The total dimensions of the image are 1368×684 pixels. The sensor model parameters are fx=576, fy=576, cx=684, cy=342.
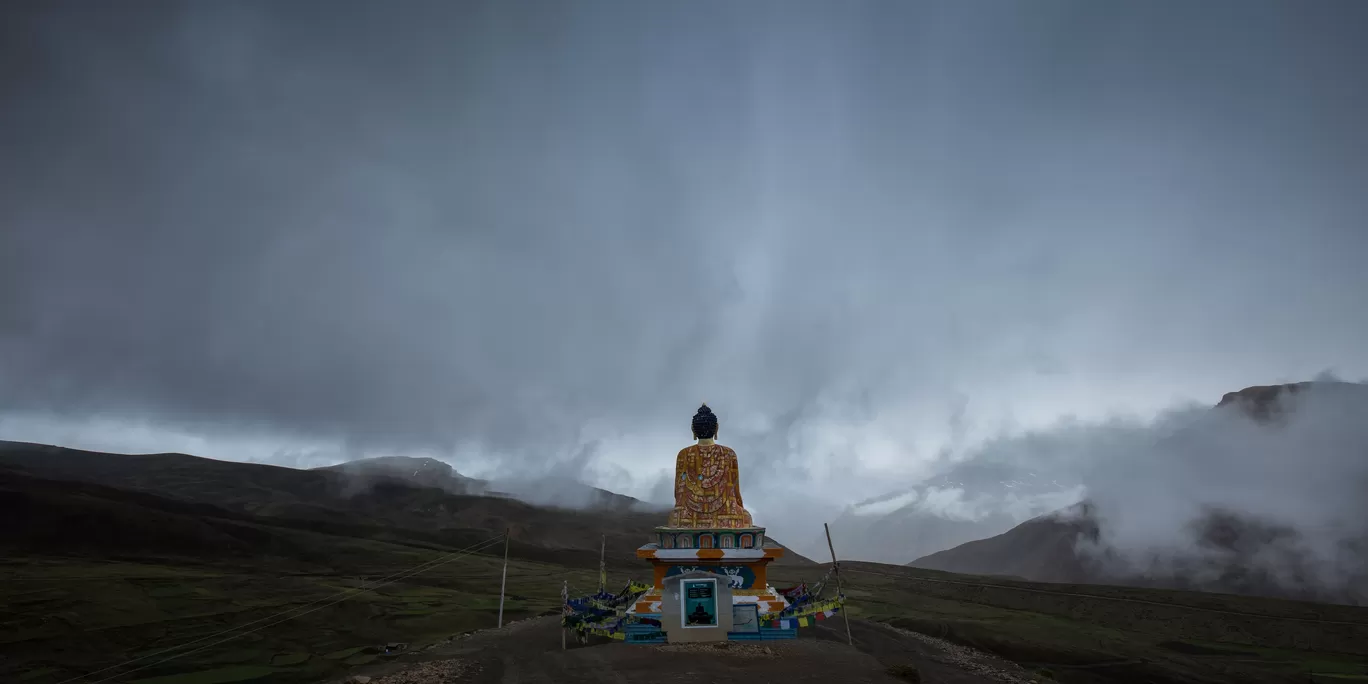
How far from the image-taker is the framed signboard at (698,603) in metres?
21.9

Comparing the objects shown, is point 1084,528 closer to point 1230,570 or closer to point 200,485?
point 1230,570

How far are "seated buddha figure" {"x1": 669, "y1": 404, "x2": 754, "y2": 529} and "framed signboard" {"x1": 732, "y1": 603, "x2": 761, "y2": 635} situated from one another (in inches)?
130

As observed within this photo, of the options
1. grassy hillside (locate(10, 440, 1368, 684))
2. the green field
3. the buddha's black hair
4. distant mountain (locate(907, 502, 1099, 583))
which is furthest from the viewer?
distant mountain (locate(907, 502, 1099, 583))

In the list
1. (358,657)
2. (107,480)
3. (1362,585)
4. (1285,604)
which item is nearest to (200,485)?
(107,480)

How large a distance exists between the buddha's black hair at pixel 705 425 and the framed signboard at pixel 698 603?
6766 mm

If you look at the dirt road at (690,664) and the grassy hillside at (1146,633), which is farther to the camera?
the grassy hillside at (1146,633)

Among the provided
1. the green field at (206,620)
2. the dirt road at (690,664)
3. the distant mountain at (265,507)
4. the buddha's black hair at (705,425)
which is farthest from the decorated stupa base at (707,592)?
the distant mountain at (265,507)

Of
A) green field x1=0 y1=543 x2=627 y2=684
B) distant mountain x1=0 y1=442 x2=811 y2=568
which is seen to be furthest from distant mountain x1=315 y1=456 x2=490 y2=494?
green field x1=0 y1=543 x2=627 y2=684

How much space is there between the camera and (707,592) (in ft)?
73.0

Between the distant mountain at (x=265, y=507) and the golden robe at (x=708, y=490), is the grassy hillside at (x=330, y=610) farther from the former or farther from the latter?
the golden robe at (x=708, y=490)

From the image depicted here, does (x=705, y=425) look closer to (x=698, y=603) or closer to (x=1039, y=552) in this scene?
(x=698, y=603)

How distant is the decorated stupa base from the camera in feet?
72.0

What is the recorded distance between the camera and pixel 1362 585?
5069cm

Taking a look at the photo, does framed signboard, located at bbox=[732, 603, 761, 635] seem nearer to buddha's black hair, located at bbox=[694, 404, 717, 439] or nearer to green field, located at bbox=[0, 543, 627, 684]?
buddha's black hair, located at bbox=[694, 404, 717, 439]
